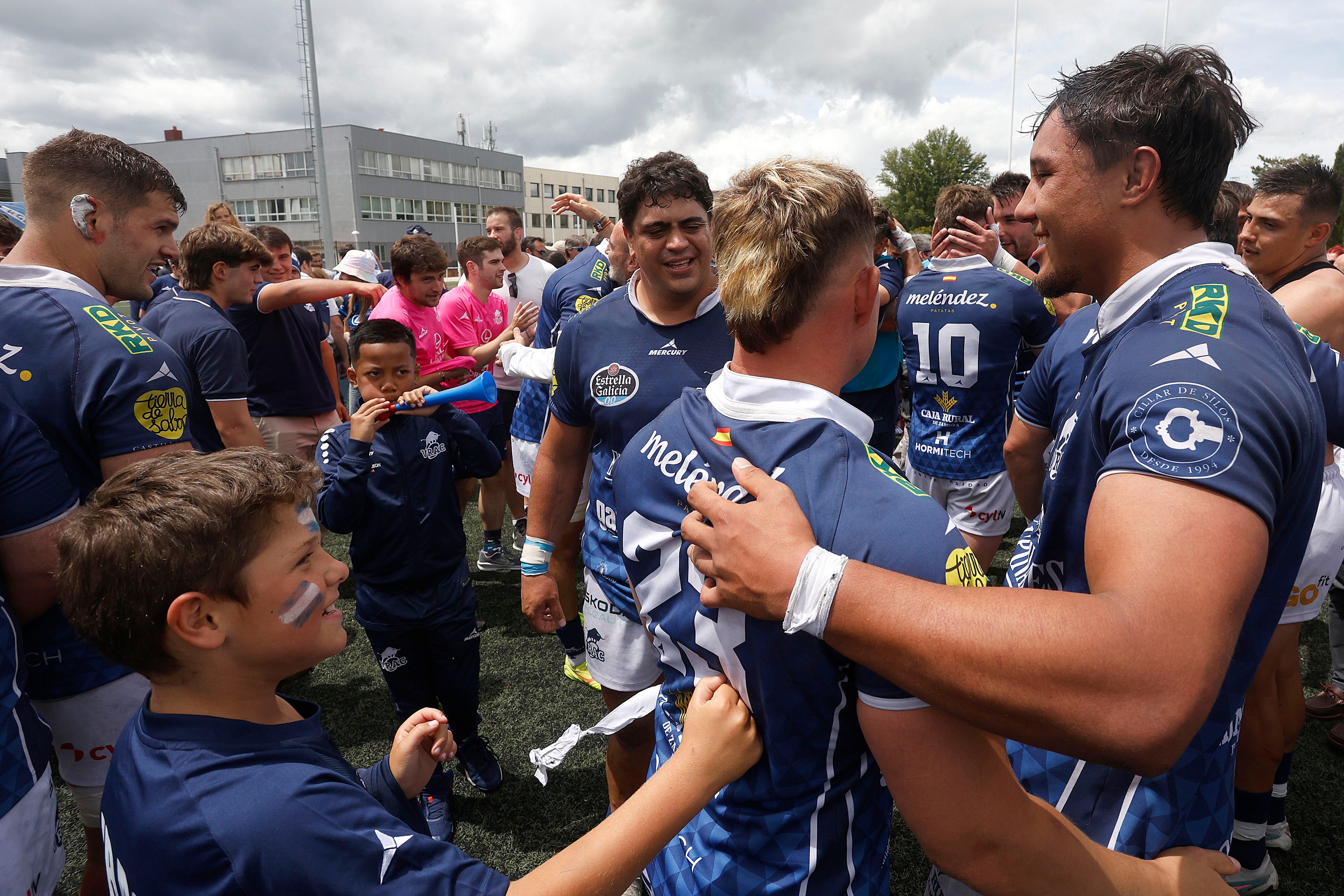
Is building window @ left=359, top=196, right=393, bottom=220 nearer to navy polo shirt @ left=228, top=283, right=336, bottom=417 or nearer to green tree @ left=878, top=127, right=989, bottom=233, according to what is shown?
green tree @ left=878, top=127, right=989, bottom=233

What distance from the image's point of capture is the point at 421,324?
6.07 meters

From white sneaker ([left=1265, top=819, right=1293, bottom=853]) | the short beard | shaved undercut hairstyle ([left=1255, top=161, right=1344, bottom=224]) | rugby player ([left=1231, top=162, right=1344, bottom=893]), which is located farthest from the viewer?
shaved undercut hairstyle ([left=1255, top=161, right=1344, bottom=224])

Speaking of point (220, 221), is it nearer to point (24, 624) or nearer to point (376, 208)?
point (24, 624)

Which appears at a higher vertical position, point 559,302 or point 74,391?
point 559,302

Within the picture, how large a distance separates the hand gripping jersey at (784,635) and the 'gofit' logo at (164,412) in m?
1.58

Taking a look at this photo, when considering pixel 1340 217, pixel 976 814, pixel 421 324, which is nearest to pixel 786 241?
pixel 976 814

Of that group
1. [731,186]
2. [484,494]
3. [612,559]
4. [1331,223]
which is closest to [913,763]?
[731,186]

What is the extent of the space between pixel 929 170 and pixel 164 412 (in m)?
63.1

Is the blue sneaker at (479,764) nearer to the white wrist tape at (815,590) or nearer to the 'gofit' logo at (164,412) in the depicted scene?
the 'gofit' logo at (164,412)

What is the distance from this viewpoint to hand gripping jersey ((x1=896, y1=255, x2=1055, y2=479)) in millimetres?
4281

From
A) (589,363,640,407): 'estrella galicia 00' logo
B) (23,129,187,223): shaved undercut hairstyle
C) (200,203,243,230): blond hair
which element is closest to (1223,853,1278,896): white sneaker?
(589,363,640,407): 'estrella galicia 00' logo

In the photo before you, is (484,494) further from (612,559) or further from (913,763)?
(913,763)

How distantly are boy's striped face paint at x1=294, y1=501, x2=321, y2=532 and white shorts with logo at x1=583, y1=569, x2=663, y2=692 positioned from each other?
1586 mm

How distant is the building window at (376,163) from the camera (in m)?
55.0
